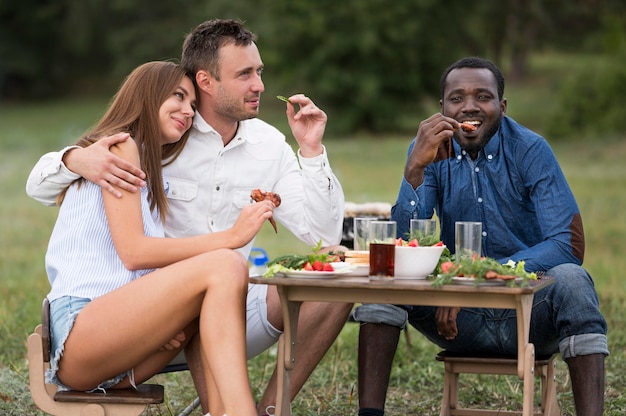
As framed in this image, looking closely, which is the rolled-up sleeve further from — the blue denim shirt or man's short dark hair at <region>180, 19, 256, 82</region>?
the blue denim shirt

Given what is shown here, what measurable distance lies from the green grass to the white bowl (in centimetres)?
166

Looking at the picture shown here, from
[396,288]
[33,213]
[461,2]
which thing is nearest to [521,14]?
[461,2]

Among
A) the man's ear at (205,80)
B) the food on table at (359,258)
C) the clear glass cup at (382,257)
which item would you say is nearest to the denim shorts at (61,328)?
the food on table at (359,258)

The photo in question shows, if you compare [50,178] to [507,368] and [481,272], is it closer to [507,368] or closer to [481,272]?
[481,272]

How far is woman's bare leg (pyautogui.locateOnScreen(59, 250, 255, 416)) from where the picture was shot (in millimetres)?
3771

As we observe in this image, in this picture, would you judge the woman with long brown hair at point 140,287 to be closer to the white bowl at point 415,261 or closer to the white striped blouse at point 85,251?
the white striped blouse at point 85,251

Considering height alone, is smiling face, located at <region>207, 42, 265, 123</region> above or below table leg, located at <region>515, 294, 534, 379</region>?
above

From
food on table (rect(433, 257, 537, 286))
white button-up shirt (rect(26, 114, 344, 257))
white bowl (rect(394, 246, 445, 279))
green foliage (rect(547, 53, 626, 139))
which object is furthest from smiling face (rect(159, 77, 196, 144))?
green foliage (rect(547, 53, 626, 139))

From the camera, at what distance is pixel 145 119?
4387 millimetres

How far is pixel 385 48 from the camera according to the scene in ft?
111

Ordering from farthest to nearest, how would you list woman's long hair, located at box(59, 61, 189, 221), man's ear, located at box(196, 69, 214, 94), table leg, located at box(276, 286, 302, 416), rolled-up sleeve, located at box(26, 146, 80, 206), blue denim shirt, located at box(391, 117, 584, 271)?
1. man's ear, located at box(196, 69, 214, 94)
2. blue denim shirt, located at box(391, 117, 584, 271)
3. woman's long hair, located at box(59, 61, 189, 221)
4. rolled-up sleeve, located at box(26, 146, 80, 206)
5. table leg, located at box(276, 286, 302, 416)

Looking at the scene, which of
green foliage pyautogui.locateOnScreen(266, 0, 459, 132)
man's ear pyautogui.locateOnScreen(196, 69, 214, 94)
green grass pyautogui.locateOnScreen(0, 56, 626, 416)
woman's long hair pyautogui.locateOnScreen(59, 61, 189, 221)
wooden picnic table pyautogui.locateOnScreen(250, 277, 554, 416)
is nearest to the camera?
wooden picnic table pyautogui.locateOnScreen(250, 277, 554, 416)

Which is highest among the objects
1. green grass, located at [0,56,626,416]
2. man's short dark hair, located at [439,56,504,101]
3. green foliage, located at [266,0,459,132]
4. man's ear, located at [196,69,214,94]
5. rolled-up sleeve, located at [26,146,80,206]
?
green foliage, located at [266,0,459,132]

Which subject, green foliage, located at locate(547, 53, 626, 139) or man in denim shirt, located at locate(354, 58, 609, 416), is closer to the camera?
man in denim shirt, located at locate(354, 58, 609, 416)
